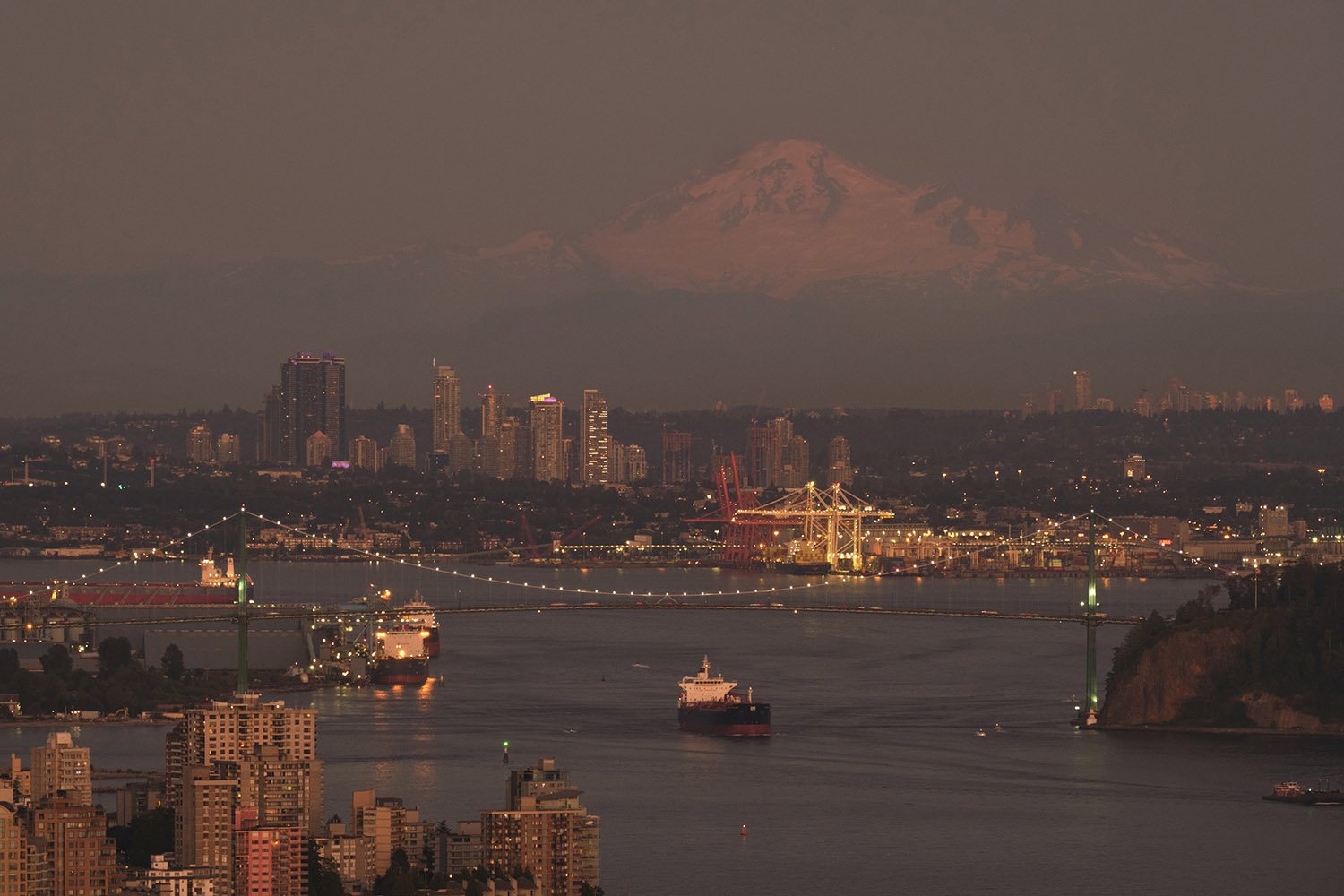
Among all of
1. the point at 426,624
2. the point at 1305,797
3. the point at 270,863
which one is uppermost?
the point at 426,624

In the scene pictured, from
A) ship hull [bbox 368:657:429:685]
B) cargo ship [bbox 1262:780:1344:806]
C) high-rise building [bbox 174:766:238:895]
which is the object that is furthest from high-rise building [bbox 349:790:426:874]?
ship hull [bbox 368:657:429:685]

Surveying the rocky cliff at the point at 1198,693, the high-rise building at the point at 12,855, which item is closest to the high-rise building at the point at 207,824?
the high-rise building at the point at 12,855

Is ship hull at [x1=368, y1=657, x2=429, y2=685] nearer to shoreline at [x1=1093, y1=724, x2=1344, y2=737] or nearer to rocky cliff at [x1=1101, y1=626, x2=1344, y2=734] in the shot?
rocky cliff at [x1=1101, y1=626, x2=1344, y2=734]

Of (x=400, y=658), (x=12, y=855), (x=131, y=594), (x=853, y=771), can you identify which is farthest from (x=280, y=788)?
(x=131, y=594)

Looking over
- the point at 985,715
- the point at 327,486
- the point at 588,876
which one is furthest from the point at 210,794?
the point at 327,486

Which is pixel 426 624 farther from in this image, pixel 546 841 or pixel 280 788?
pixel 546 841
